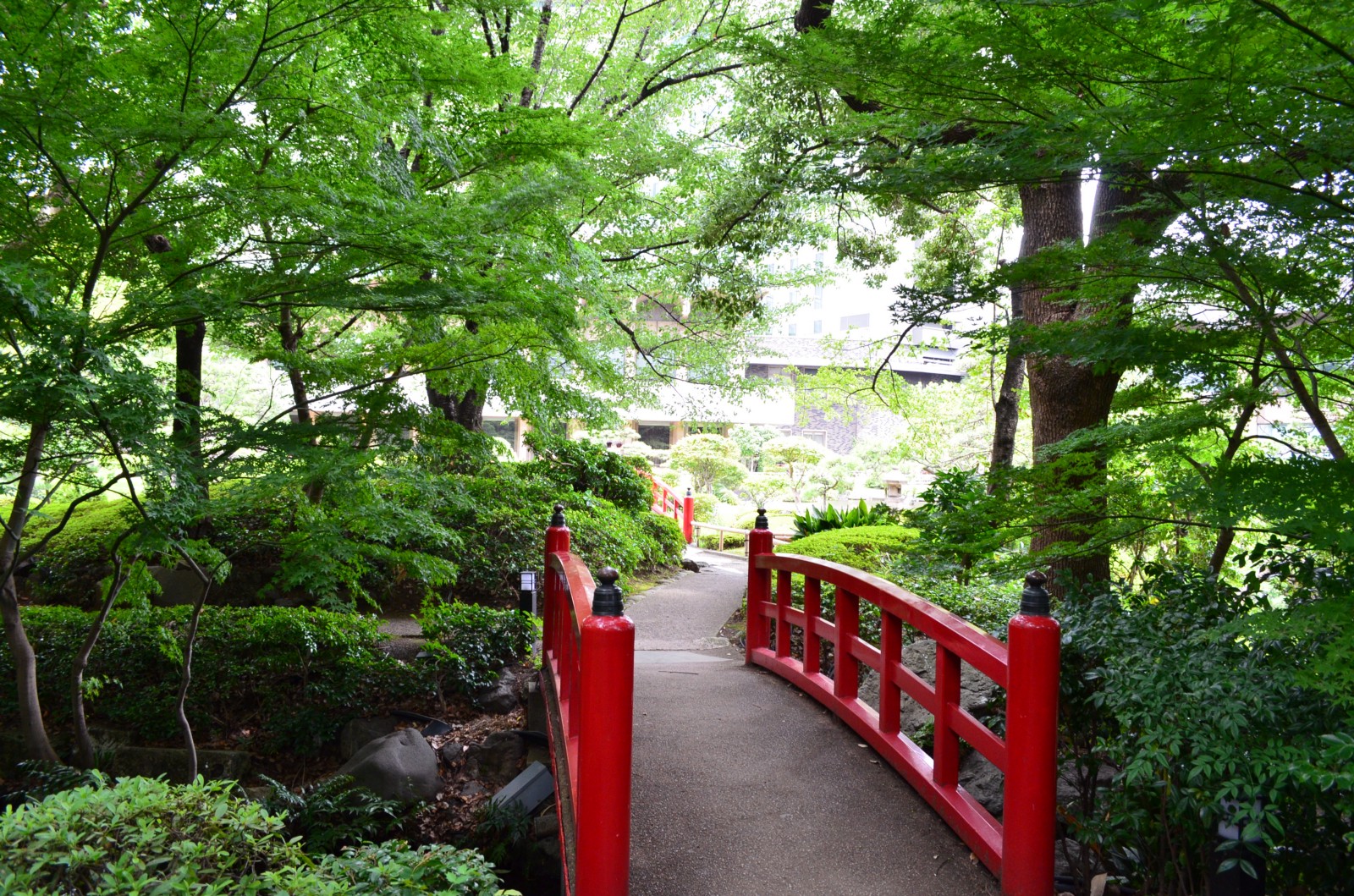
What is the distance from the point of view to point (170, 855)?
2354mm

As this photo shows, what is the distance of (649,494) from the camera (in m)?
15.0

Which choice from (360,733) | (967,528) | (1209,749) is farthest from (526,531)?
(1209,749)

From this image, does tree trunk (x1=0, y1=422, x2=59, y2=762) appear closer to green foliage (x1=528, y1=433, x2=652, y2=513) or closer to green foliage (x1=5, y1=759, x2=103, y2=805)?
green foliage (x1=5, y1=759, x2=103, y2=805)

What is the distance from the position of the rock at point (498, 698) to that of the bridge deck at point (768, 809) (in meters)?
1.79

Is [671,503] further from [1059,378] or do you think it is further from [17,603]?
[17,603]

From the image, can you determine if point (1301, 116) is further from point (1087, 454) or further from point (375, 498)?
point (375, 498)

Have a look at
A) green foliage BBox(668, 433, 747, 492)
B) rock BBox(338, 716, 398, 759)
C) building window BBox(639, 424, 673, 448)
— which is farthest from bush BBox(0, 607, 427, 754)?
building window BBox(639, 424, 673, 448)

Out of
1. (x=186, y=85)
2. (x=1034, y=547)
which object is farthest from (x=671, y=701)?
(x=186, y=85)

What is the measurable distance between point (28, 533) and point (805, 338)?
2619cm

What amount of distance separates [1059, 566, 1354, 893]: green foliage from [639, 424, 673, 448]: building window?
2908 cm

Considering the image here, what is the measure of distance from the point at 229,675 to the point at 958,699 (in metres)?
5.74

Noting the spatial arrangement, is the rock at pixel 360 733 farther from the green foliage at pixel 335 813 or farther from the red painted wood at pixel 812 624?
the red painted wood at pixel 812 624

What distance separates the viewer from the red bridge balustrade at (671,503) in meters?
16.5

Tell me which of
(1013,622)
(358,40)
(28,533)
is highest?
(358,40)
